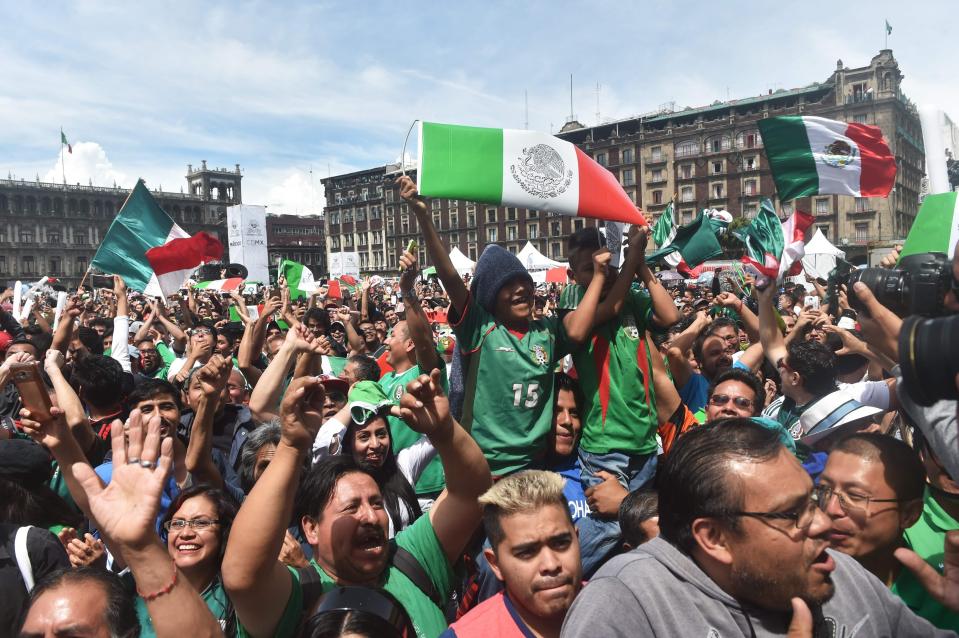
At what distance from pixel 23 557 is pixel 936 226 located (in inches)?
194

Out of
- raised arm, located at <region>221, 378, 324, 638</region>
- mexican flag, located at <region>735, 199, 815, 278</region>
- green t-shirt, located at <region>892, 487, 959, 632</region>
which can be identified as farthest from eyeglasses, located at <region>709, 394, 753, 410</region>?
mexican flag, located at <region>735, 199, 815, 278</region>

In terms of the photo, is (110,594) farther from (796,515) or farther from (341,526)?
(796,515)

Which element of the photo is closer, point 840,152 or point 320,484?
point 320,484

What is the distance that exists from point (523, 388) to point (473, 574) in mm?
856

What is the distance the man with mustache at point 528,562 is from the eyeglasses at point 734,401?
6.25ft

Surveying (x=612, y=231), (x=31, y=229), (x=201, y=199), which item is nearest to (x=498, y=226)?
(x=201, y=199)

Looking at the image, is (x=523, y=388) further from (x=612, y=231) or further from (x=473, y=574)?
(x=612, y=231)

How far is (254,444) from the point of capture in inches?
141

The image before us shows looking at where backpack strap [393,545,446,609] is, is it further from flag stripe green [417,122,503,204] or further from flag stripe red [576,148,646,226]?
flag stripe red [576,148,646,226]

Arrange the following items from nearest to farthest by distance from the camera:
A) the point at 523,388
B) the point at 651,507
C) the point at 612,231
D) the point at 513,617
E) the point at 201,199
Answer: the point at 513,617
the point at 651,507
the point at 523,388
the point at 612,231
the point at 201,199

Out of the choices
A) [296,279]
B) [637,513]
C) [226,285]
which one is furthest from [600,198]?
[226,285]

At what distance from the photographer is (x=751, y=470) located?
5.57ft

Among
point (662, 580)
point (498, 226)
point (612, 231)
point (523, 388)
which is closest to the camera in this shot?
point (662, 580)

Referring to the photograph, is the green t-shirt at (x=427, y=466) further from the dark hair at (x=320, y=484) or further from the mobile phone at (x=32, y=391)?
the mobile phone at (x=32, y=391)
